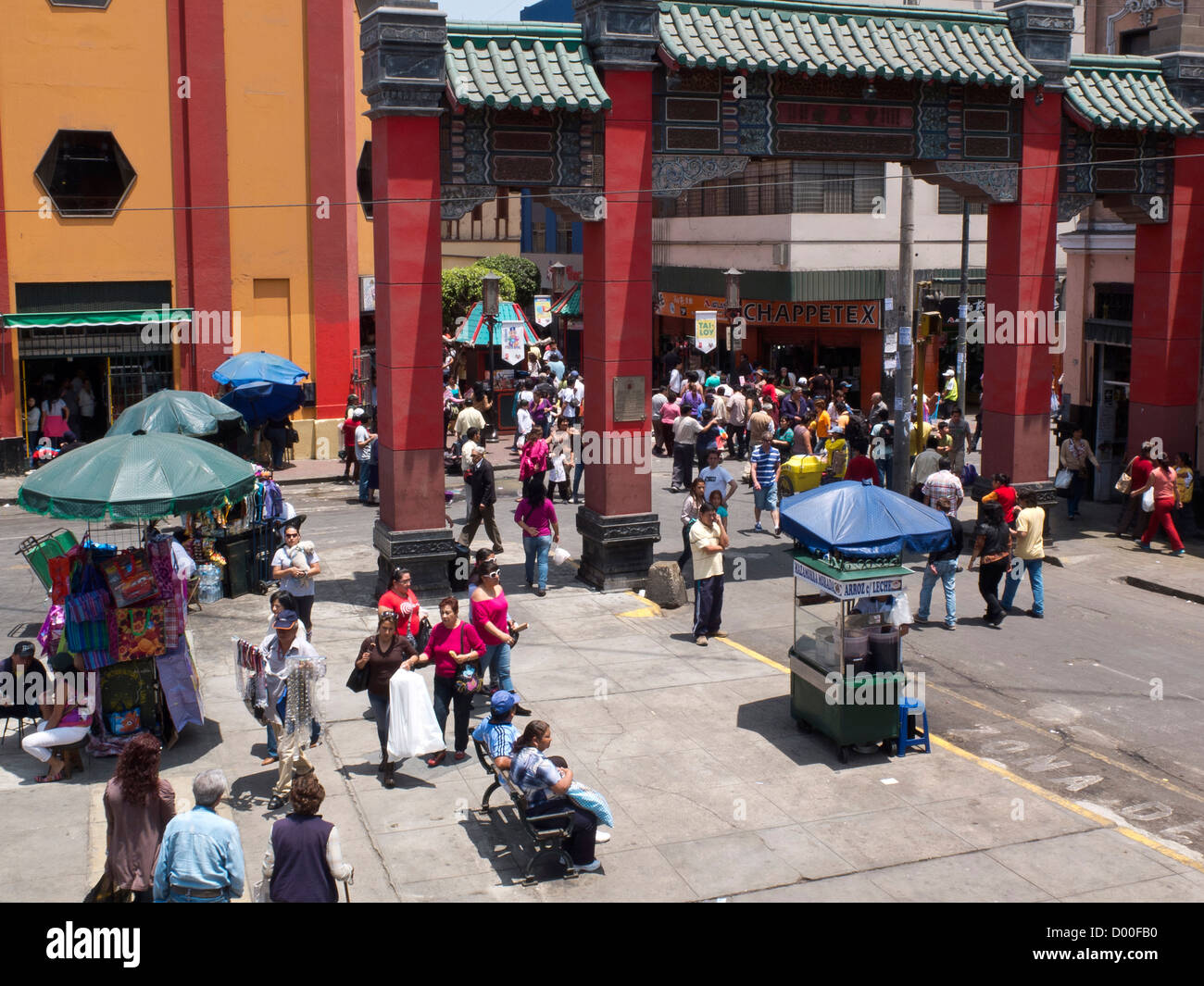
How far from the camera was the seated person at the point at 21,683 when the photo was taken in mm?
11578

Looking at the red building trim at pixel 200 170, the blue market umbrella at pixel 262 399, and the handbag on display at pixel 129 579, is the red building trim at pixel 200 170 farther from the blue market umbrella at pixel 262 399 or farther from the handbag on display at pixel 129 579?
the handbag on display at pixel 129 579

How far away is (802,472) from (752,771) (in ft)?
33.6

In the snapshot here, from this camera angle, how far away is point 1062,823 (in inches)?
402

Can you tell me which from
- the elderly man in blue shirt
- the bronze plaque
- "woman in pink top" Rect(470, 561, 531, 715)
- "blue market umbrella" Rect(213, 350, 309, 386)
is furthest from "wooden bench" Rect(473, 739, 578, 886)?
"blue market umbrella" Rect(213, 350, 309, 386)

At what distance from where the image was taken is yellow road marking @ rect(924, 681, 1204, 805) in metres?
11.0

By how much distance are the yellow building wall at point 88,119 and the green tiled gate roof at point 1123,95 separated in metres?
17.8

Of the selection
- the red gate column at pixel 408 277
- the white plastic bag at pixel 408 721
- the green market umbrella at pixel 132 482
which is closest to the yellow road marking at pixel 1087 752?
the white plastic bag at pixel 408 721

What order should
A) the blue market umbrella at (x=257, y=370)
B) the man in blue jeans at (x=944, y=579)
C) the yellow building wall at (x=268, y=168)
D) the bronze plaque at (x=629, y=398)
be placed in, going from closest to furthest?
the man in blue jeans at (x=944, y=579)
the bronze plaque at (x=629, y=398)
the blue market umbrella at (x=257, y=370)
the yellow building wall at (x=268, y=168)

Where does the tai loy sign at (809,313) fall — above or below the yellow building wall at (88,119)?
below

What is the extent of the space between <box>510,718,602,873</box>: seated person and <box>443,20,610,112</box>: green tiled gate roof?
9064 mm

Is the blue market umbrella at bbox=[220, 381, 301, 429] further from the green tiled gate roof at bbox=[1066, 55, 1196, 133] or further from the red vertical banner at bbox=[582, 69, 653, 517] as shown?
the green tiled gate roof at bbox=[1066, 55, 1196, 133]

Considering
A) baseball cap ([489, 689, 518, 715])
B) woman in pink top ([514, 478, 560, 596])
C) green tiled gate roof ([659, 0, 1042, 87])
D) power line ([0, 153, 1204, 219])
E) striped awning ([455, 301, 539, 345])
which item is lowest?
baseball cap ([489, 689, 518, 715])

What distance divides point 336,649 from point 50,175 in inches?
632

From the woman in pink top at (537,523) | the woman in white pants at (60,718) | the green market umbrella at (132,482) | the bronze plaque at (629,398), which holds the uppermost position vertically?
the bronze plaque at (629,398)
